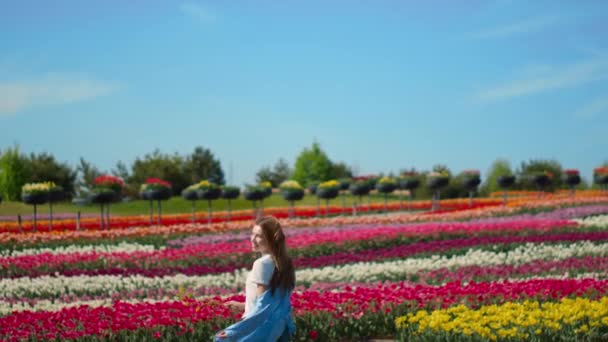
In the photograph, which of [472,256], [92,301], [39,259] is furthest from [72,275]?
[472,256]

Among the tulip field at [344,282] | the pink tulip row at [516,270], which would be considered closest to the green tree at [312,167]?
the tulip field at [344,282]

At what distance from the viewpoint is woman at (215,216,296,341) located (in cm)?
469

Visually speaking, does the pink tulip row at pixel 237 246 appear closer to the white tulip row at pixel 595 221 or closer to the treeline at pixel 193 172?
the white tulip row at pixel 595 221

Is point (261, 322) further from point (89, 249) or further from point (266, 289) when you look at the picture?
point (89, 249)

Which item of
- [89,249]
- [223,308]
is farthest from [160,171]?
[223,308]

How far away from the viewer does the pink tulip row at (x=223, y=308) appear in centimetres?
642

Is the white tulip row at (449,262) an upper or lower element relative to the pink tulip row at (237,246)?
lower

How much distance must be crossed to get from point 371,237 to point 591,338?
8.64m

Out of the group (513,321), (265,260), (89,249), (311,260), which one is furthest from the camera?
(89,249)

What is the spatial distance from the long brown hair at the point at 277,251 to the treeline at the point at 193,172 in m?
26.3

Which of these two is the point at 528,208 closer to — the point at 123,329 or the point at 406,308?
the point at 406,308

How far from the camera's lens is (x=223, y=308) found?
7047 millimetres

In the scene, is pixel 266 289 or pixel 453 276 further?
pixel 453 276

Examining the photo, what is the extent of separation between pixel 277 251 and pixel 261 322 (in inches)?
19.6
